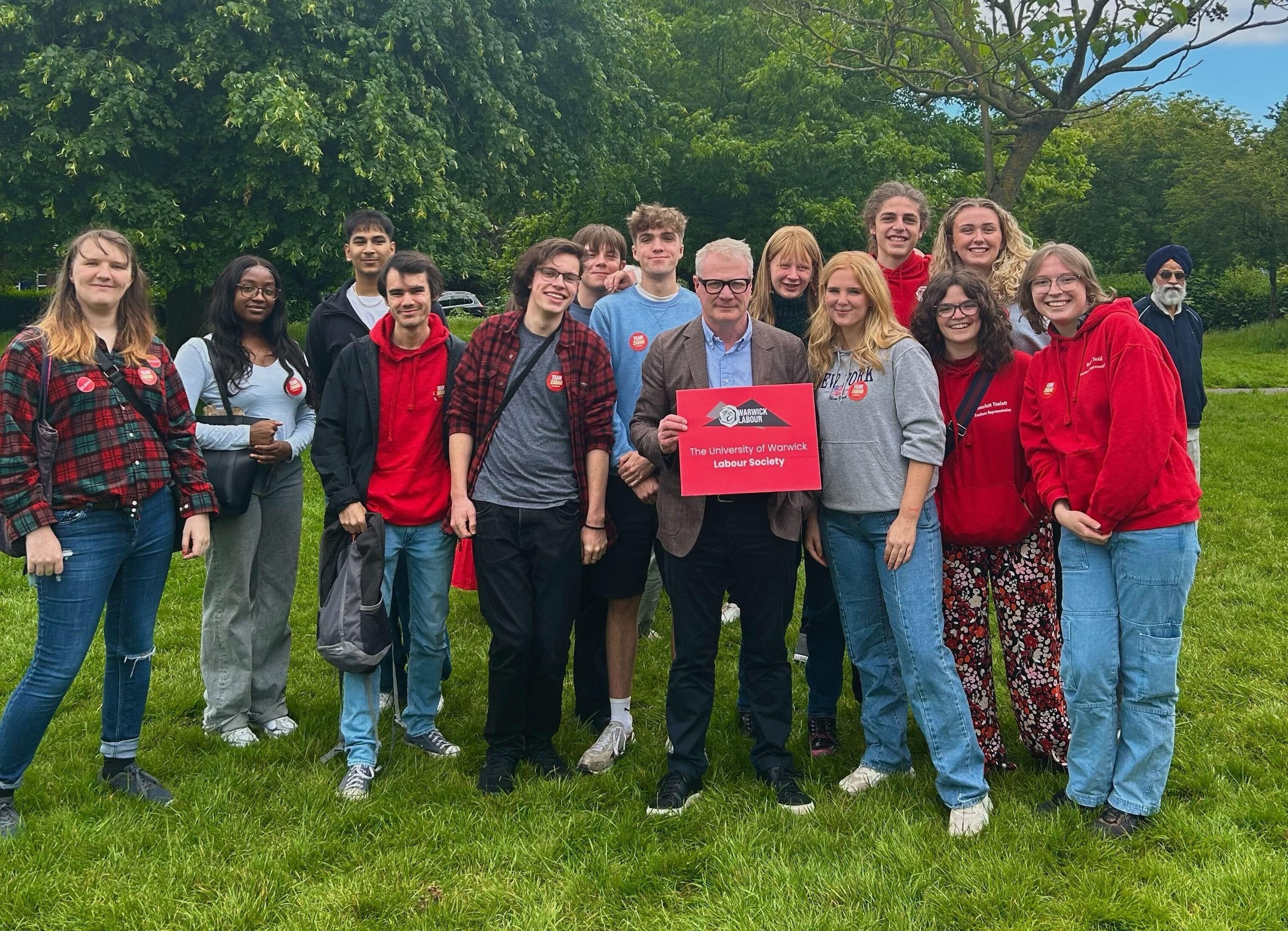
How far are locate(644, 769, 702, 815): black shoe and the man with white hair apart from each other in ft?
22.5

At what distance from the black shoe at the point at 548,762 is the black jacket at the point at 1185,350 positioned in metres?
7.08

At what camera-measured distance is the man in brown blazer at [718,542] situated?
4215 millimetres

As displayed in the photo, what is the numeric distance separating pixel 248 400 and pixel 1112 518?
414 cm

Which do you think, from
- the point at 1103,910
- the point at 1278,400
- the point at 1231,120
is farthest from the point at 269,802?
the point at 1231,120

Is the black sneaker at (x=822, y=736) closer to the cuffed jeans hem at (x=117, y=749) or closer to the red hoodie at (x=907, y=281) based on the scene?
the red hoodie at (x=907, y=281)

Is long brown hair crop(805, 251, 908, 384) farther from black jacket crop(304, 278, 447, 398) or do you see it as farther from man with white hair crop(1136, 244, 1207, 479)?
man with white hair crop(1136, 244, 1207, 479)

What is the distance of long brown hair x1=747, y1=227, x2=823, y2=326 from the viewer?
485 centimetres

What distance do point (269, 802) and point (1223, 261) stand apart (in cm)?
4158

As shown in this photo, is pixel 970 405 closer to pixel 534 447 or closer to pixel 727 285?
pixel 727 285

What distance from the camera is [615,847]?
4.05 m

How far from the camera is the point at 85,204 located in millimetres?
12742

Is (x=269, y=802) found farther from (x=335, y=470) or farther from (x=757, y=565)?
(x=757, y=565)

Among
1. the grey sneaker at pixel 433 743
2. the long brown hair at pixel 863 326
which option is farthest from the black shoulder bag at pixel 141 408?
the long brown hair at pixel 863 326

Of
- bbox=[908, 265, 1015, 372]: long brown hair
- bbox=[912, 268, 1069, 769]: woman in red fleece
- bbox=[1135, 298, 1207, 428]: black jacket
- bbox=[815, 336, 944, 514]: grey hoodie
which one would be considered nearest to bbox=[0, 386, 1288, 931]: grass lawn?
bbox=[912, 268, 1069, 769]: woman in red fleece
